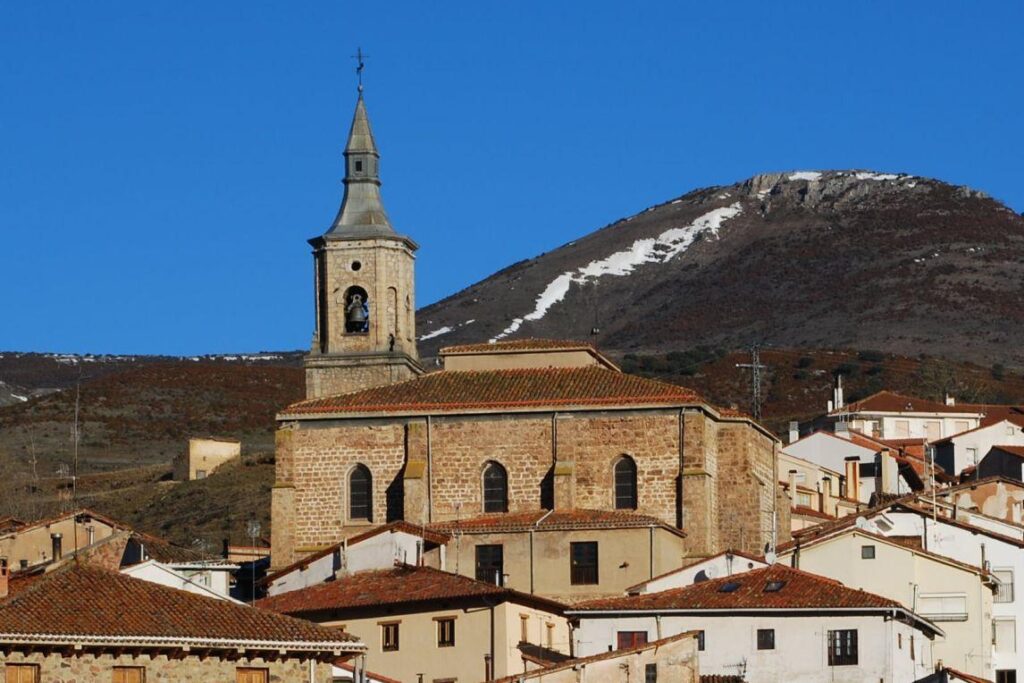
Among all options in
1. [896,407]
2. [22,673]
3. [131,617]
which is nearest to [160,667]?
[131,617]

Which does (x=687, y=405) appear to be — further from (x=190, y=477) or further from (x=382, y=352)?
(x=190, y=477)

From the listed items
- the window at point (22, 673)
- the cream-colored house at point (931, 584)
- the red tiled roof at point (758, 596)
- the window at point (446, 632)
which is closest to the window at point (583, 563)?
the cream-colored house at point (931, 584)

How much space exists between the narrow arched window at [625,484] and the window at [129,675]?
35.0m

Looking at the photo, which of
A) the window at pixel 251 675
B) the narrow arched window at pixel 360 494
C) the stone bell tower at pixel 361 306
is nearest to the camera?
the window at pixel 251 675

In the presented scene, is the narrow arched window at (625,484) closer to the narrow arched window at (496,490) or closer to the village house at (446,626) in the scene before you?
the narrow arched window at (496,490)

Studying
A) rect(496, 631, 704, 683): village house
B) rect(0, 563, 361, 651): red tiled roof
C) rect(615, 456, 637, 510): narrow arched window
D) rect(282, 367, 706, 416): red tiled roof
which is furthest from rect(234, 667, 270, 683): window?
rect(282, 367, 706, 416): red tiled roof

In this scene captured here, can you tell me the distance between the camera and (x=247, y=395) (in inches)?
5935

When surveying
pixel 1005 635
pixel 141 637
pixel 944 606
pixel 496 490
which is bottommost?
pixel 141 637

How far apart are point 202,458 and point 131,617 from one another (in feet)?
223

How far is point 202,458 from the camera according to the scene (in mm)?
105875

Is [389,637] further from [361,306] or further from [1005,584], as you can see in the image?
[361,306]

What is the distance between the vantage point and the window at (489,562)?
65562mm

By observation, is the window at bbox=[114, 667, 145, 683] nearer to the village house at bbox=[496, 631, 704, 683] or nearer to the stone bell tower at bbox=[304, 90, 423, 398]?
the village house at bbox=[496, 631, 704, 683]

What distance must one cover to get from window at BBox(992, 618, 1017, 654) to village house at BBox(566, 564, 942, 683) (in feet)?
31.8
